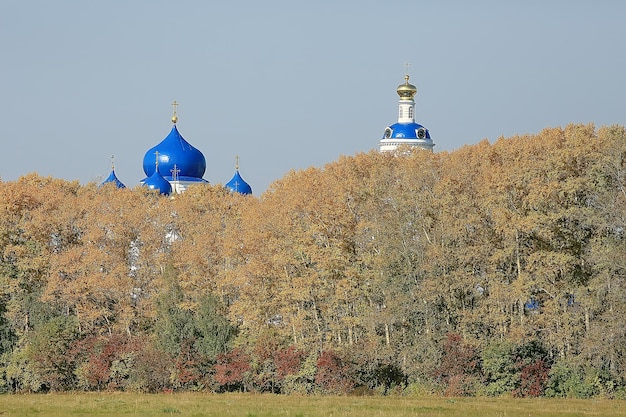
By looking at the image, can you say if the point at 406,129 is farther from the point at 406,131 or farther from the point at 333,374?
the point at 333,374

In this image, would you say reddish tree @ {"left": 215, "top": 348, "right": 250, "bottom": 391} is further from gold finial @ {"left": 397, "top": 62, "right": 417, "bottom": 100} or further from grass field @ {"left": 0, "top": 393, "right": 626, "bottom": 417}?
gold finial @ {"left": 397, "top": 62, "right": 417, "bottom": 100}

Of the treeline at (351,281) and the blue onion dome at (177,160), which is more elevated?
the blue onion dome at (177,160)

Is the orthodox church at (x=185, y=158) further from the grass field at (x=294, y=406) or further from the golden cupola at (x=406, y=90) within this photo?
the grass field at (x=294, y=406)

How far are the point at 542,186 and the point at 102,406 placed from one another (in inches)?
758

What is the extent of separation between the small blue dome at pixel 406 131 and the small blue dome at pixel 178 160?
54.5 feet

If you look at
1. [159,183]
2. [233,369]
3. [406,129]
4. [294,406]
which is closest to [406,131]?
[406,129]

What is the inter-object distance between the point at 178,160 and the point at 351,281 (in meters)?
65.6

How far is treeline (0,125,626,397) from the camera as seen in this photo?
202ft

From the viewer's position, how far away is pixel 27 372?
69.3 m

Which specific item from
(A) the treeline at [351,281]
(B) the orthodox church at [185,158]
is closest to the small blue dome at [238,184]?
(B) the orthodox church at [185,158]

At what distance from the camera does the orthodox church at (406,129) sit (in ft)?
443

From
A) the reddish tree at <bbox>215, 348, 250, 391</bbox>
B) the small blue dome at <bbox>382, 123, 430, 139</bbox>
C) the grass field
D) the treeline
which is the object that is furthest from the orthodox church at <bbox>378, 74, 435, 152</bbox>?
the grass field

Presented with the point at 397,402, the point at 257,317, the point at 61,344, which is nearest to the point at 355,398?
the point at 397,402

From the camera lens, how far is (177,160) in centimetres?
13062
